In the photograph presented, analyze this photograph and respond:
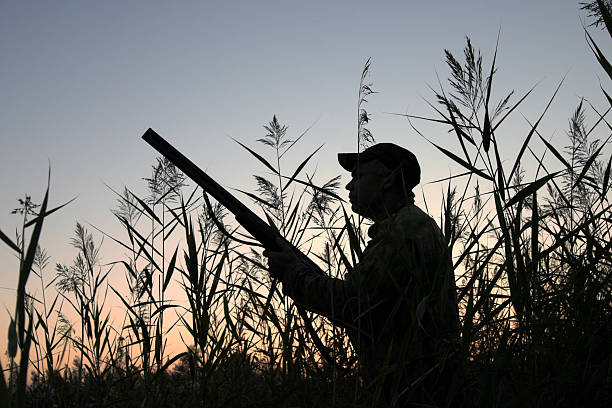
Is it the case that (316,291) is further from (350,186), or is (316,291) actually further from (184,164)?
(184,164)

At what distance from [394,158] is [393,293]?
3.87 ft

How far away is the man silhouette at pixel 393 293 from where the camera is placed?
6.27 feet

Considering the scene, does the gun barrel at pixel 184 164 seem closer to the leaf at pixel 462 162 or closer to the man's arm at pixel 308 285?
the man's arm at pixel 308 285

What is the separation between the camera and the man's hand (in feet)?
10.3

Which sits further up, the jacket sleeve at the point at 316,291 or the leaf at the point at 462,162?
the leaf at the point at 462,162

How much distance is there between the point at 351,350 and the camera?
8.39 feet

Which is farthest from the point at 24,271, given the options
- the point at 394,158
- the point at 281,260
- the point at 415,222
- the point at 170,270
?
the point at 394,158

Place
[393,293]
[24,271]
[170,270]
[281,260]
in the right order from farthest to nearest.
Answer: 1. [281,260]
2. [170,270]
3. [393,293]
4. [24,271]

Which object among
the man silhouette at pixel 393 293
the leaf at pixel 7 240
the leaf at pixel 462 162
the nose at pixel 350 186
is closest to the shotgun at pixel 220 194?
the man silhouette at pixel 393 293

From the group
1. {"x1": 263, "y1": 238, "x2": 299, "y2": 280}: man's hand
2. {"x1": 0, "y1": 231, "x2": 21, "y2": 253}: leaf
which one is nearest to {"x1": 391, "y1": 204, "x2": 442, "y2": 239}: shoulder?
{"x1": 263, "y1": 238, "x2": 299, "y2": 280}: man's hand

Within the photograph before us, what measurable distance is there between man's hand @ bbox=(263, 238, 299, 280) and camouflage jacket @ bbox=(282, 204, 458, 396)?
0.14 ft

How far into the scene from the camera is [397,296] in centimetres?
275

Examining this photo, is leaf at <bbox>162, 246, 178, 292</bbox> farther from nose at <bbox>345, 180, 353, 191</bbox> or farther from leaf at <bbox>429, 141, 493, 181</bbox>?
leaf at <bbox>429, 141, 493, 181</bbox>

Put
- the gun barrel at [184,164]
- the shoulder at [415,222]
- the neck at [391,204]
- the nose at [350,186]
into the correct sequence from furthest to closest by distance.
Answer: the gun barrel at [184,164], the nose at [350,186], the neck at [391,204], the shoulder at [415,222]
